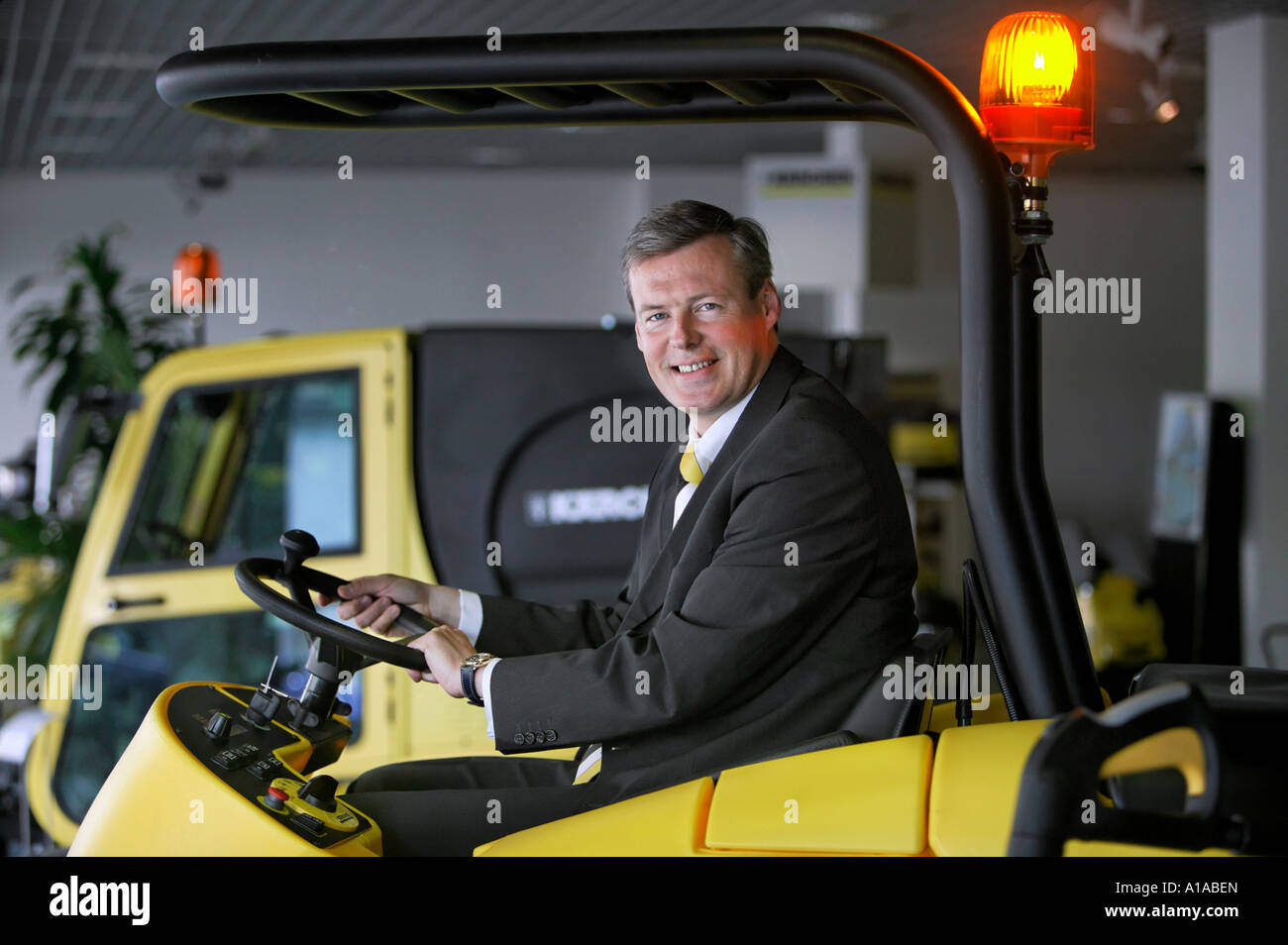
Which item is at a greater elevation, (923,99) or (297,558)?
(923,99)

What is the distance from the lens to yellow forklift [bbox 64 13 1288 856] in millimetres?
1389

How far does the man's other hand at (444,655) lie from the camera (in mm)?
1653

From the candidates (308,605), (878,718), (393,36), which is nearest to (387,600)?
(308,605)

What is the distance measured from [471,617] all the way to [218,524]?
140 cm

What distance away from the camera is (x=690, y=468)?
1.85 m

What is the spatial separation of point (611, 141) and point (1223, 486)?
5541 millimetres

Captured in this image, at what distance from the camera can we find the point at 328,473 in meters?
3.12

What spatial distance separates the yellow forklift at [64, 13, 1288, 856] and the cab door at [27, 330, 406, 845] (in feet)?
4.20

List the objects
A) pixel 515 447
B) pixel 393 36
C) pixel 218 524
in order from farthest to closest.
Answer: pixel 393 36 → pixel 218 524 → pixel 515 447

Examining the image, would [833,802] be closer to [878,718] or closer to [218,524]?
[878,718]

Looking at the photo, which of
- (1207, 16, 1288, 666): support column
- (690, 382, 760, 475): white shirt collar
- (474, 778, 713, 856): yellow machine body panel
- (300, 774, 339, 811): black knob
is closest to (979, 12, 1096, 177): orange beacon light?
(690, 382, 760, 475): white shirt collar

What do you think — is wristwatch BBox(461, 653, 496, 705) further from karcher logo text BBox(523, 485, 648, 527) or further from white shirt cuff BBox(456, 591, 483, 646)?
karcher logo text BBox(523, 485, 648, 527)

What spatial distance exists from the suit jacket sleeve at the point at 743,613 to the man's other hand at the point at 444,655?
6cm
